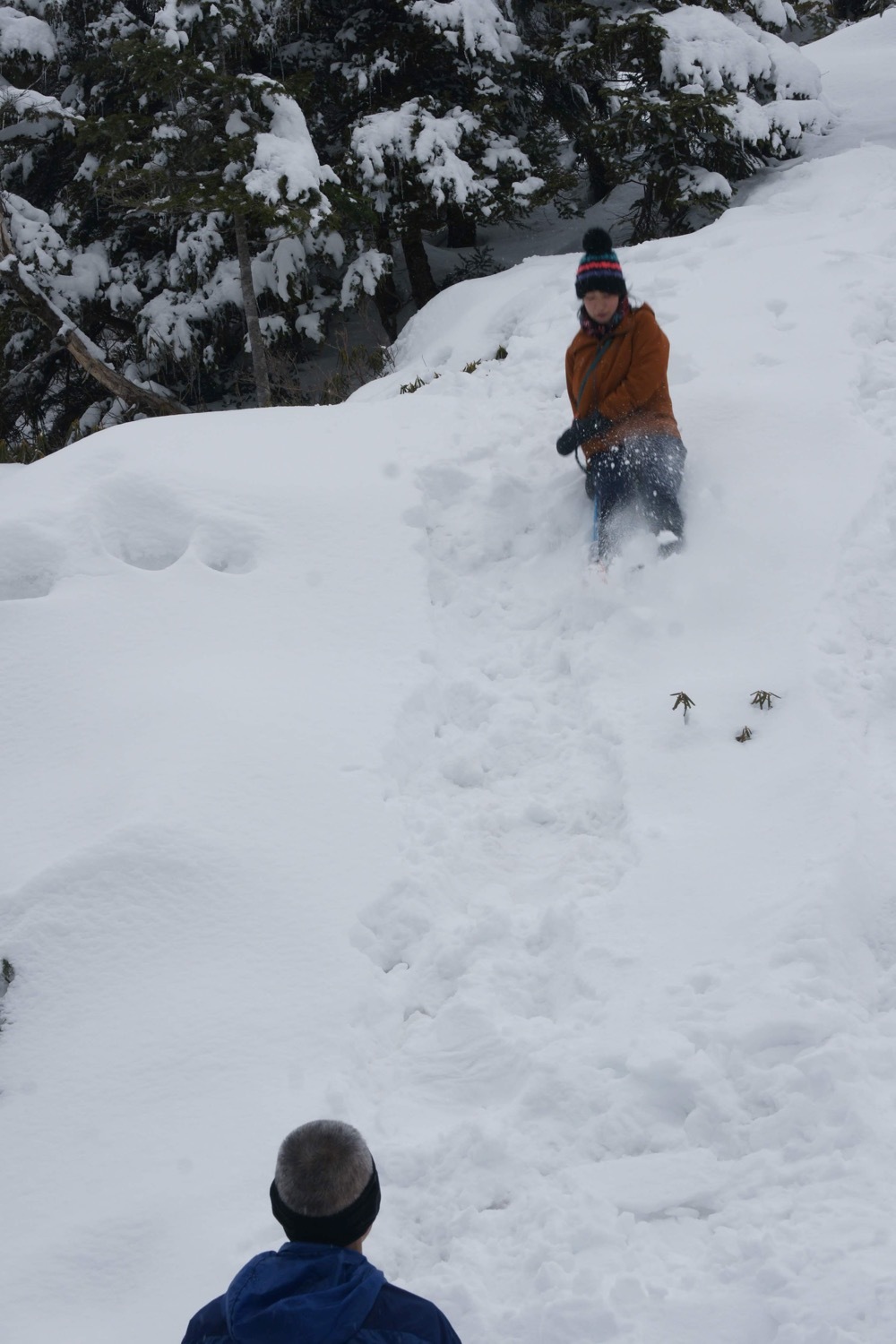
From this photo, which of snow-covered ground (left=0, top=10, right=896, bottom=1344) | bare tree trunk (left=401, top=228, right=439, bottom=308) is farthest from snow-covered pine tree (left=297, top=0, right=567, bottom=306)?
snow-covered ground (left=0, top=10, right=896, bottom=1344)

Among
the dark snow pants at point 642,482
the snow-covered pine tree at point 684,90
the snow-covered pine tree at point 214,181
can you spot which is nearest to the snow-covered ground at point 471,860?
the dark snow pants at point 642,482

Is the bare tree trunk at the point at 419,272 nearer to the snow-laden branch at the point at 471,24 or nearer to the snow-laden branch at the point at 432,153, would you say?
the snow-laden branch at the point at 432,153

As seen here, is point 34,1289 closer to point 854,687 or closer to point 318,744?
point 318,744

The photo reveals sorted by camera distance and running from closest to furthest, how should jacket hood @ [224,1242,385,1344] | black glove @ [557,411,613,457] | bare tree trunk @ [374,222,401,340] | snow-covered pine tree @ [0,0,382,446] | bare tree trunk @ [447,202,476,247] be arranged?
jacket hood @ [224,1242,385,1344]
black glove @ [557,411,613,457]
snow-covered pine tree @ [0,0,382,446]
bare tree trunk @ [374,222,401,340]
bare tree trunk @ [447,202,476,247]

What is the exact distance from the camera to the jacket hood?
1.66 metres

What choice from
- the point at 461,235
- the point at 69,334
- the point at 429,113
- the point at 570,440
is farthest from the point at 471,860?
the point at 461,235

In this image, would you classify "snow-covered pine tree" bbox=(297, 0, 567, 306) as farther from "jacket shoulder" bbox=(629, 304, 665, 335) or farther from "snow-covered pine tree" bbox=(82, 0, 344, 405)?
"jacket shoulder" bbox=(629, 304, 665, 335)

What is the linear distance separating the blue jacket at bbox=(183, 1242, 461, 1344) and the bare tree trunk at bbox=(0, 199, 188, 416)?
10048 millimetres

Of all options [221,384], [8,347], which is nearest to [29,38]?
[8,347]

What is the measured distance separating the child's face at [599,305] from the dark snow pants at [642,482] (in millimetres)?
681

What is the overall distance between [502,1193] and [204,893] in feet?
4.98

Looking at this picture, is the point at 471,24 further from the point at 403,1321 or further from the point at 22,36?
the point at 403,1321

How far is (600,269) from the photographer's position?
5.39m

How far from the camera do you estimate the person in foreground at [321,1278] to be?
1.67m
